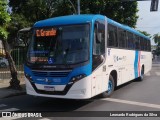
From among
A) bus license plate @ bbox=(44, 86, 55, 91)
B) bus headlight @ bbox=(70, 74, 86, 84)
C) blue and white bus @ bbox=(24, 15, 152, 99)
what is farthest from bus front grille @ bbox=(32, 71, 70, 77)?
bus license plate @ bbox=(44, 86, 55, 91)

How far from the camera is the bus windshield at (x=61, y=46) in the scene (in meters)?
8.96

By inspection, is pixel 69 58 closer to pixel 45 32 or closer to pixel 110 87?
pixel 45 32

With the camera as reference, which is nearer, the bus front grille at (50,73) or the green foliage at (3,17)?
the bus front grille at (50,73)

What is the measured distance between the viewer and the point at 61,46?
30.0 feet

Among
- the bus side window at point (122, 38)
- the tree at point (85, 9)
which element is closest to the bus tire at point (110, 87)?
the bus side window at point (122, 38)

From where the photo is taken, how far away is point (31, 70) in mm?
9555

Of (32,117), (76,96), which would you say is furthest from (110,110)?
(32,117)

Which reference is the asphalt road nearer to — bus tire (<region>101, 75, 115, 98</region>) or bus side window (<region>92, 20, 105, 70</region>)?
bus tire (<region>101, 75, 115, 98</region>)

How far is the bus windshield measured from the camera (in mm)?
8961

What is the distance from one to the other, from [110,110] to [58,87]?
174 cm

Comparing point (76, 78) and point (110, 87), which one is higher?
point (76, 78)

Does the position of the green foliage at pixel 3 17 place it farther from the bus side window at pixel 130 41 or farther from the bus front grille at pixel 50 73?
the bus side window at pixel 130 41

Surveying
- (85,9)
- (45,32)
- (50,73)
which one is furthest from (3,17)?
(85,9)

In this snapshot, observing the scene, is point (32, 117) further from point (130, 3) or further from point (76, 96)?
point (130, 3)
